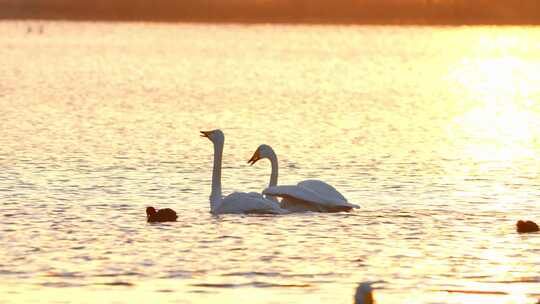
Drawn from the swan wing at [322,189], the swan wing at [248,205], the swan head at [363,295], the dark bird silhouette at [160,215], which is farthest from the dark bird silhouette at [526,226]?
the swan head at [363,295]

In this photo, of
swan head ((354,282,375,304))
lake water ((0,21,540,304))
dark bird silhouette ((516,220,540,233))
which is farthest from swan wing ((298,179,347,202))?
swan head ((354,282,375,304))

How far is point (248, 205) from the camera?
20641 mm

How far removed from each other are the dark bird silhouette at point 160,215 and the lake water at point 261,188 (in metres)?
0.13

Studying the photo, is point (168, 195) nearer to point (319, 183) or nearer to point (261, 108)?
point (319, 183)

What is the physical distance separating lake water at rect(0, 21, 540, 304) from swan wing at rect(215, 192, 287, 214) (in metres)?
0.20

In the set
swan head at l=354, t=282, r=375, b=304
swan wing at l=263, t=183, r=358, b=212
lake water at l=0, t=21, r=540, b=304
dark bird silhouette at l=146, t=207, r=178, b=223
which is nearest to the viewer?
swan head at l=354, t=282, r=375, b=304

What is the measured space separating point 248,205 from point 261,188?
3.96 metres

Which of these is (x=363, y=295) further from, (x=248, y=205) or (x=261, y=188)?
(x=261, y=188)

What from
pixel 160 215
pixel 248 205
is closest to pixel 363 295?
pixel 160 215

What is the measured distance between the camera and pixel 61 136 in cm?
3328

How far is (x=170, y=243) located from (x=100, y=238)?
2.82 feet

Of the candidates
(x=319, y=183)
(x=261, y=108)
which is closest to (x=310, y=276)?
(x=319, y=183)

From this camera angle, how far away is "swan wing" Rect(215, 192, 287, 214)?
809 inches

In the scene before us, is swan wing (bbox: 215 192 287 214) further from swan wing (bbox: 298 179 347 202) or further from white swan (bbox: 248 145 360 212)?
swan wing (bbox: 298 179 347 202)
